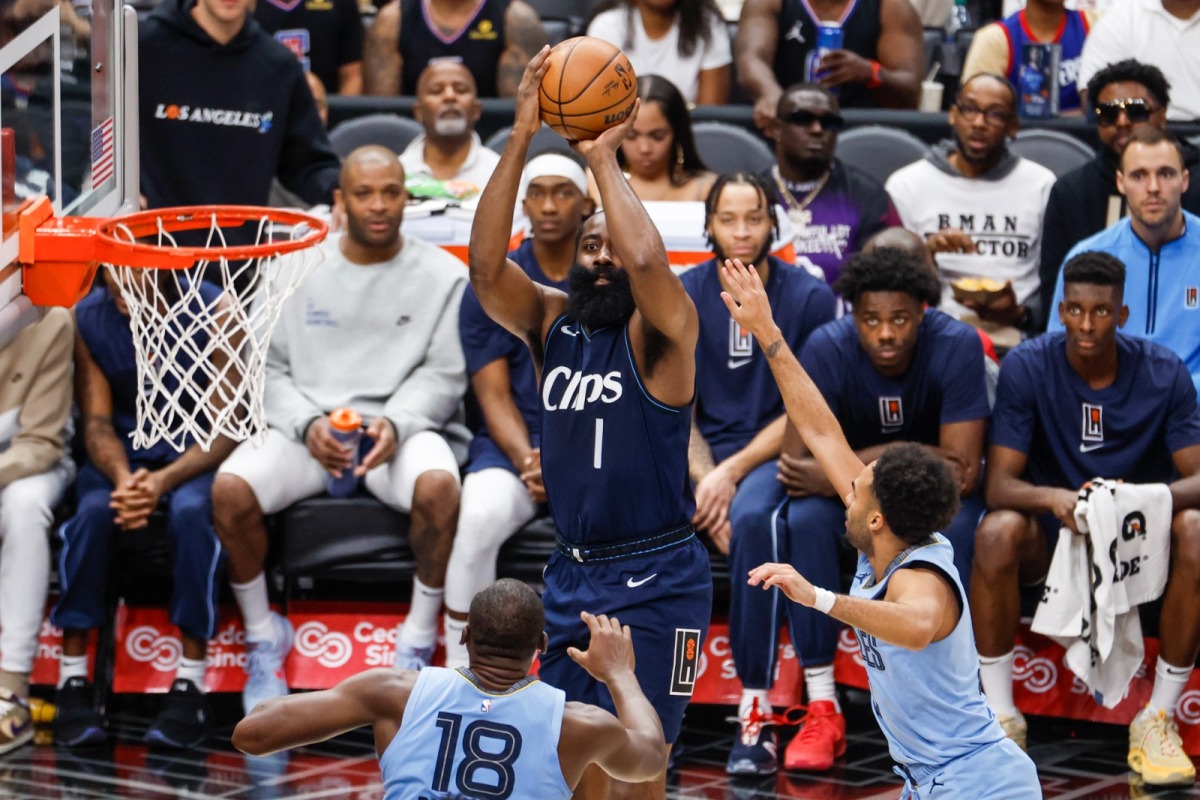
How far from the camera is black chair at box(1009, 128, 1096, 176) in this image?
302 inches

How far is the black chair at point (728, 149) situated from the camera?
763 centimetres

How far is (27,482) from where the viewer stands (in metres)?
6.21

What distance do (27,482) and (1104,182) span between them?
4.34m

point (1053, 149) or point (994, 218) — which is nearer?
point (994, 218)

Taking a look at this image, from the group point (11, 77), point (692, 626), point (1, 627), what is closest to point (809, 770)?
point (692, 626)

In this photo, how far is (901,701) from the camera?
12.8 feet

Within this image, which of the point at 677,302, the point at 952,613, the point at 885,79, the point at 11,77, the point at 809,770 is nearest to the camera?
the point at 952,613

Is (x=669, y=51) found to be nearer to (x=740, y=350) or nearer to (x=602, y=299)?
(x=740, y=350)

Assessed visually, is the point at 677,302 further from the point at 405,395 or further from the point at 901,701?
the point at 405,395

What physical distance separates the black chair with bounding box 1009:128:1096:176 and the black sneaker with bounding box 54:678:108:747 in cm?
450

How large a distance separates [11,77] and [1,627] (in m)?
2.29

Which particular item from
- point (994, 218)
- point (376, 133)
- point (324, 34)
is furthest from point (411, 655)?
point (324, 34)

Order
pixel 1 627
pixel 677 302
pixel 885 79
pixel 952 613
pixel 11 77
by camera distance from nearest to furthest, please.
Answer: pixel 952 613, pixel 677 302, pixel 11 77, pixel 1 627, pixel 885 79

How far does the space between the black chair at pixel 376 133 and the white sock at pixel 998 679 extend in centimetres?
360
